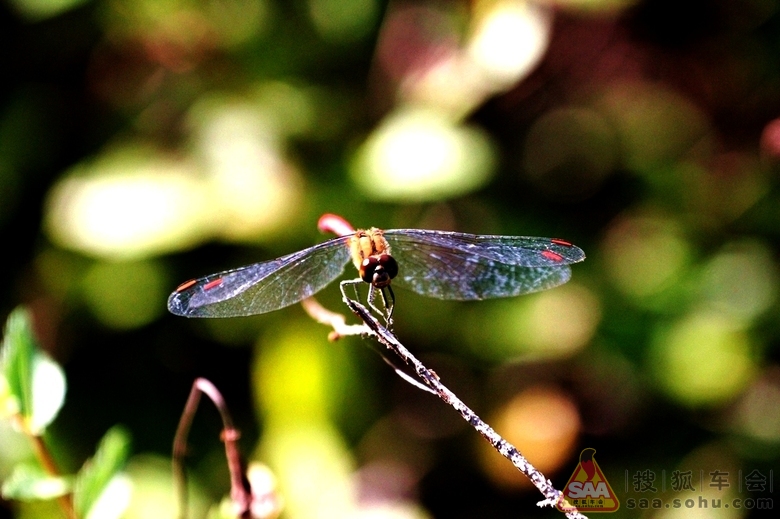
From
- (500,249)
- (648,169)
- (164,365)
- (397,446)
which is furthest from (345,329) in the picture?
(648,169)

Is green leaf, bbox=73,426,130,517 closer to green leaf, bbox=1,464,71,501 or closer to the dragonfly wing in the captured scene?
green leaf, bbox=1,464,71,501

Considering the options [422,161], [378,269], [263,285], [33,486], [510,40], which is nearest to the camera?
[33,486]

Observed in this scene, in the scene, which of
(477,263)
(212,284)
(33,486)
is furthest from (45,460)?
(477,263)

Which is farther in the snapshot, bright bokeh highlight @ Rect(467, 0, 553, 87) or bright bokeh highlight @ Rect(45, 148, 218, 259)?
bright bokeh highlight @ Rect(467, 0, 553, 87)

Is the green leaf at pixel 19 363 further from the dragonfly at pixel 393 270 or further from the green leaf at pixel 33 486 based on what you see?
the dragonfly at pixel 393 270

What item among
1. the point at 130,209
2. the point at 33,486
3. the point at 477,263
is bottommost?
the point at 33,486

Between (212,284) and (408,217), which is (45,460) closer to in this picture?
(212,284)

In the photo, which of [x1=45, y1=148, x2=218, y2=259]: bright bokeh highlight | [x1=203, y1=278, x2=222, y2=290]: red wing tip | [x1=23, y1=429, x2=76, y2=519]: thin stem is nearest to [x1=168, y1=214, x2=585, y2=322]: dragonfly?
[x1=203, y1=278, x2=222, y2=290]: red wing tip
